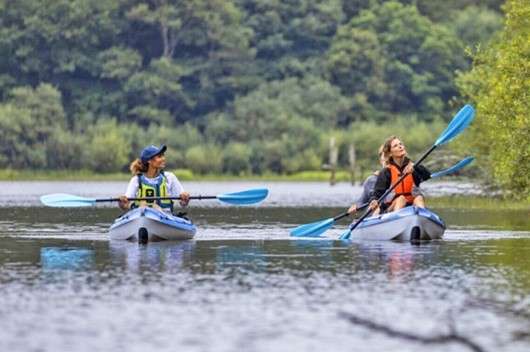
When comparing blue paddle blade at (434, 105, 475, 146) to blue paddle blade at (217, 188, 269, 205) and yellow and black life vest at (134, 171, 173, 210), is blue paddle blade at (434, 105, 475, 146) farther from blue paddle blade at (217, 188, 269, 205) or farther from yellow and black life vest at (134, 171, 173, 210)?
yellow and black life vest at (134, 171, 173, 210)

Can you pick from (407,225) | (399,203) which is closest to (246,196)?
(399,203)

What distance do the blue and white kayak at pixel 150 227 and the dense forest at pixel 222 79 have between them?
2431 inches

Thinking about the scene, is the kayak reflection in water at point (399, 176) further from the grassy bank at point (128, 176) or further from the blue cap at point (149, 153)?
the grassy bank at point (128, 176)

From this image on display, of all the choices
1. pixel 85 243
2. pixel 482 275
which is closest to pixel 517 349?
pixel 482 275

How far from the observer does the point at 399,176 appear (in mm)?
29562

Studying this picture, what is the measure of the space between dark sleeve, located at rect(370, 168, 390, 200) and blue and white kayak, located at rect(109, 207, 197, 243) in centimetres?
316

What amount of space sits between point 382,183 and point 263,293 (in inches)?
384

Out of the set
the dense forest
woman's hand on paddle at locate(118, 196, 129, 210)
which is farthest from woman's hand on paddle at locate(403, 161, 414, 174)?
the dense forest

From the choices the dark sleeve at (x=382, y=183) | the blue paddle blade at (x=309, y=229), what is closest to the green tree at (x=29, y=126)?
the blue paddle blade at (x=309, y=229)

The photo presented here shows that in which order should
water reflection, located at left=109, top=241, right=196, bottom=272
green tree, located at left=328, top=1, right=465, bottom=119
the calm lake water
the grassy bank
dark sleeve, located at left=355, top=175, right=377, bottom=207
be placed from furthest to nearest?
green tree, located at left=328, top=1, right=465, bottom=119, the grassy bank, dark sleeve, located at left=355, top=175, right=377, bottom=207, water reflection, located at left=109, top=241, right=196, bottom=272, the calm lake water

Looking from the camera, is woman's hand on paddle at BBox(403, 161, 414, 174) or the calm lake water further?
woman's hand on paddle at BBox(403, 161, 414, 174)

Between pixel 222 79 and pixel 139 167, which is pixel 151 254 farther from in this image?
pixel 222 79

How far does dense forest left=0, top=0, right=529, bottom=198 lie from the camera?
93688mm

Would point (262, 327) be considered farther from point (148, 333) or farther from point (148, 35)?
point (148, 35)
